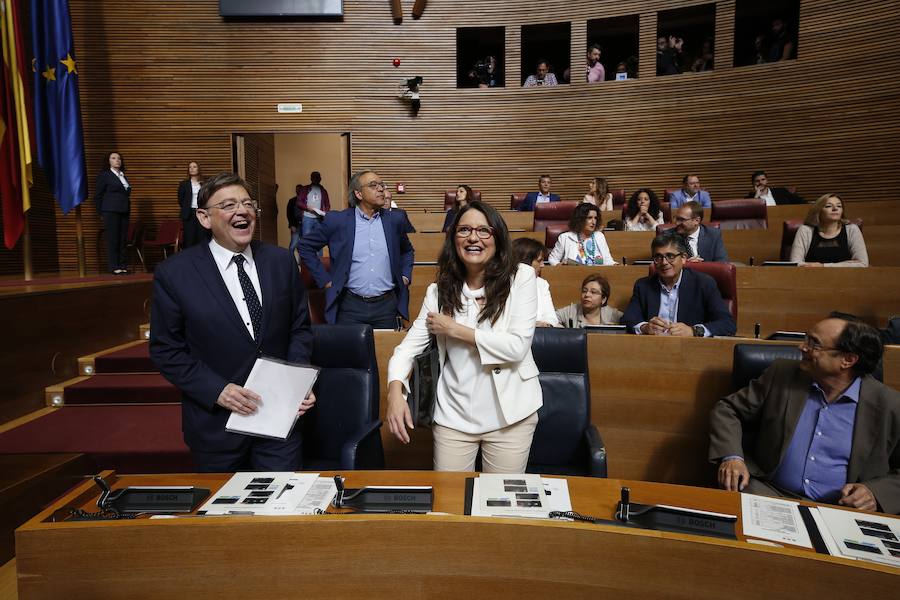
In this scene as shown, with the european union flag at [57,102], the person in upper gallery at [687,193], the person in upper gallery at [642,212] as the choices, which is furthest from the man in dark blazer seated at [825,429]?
the european union flag at [57,102]

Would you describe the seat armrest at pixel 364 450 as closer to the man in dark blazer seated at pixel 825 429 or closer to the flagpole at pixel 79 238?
the man in dark blazer seated at pixel 825 429

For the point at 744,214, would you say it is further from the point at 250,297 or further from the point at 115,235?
the point at 115,235

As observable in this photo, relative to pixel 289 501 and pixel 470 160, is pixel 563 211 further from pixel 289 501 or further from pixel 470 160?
pixel 289 501

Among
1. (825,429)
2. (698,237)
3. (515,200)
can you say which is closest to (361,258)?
(825,429)

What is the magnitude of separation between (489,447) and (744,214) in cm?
459

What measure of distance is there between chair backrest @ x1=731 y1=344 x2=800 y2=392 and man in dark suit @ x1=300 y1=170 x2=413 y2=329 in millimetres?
1777

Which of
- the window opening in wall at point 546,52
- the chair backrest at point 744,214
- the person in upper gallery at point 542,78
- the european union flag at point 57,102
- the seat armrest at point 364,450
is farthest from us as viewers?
the window opening in wall at point 546,52

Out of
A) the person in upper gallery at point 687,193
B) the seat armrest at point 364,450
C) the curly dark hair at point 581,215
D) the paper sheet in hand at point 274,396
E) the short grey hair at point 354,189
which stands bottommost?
the seat armrest at point 364,450

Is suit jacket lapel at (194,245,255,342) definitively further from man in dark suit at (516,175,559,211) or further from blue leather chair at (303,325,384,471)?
man in dark suit at (516,175,559,211)

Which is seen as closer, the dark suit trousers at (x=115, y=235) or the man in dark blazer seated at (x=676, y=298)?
the man in dark blazer seated at (x=676, y=298)

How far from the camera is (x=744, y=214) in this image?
4.97 m

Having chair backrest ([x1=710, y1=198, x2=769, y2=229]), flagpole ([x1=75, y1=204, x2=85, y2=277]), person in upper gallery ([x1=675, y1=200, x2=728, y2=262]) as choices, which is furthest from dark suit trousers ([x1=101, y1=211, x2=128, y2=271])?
chair backrest ([x1=710, y1=198, x2=769, y2=229])

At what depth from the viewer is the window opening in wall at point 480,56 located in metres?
7.75

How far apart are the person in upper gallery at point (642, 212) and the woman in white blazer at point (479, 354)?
387 centimetres
